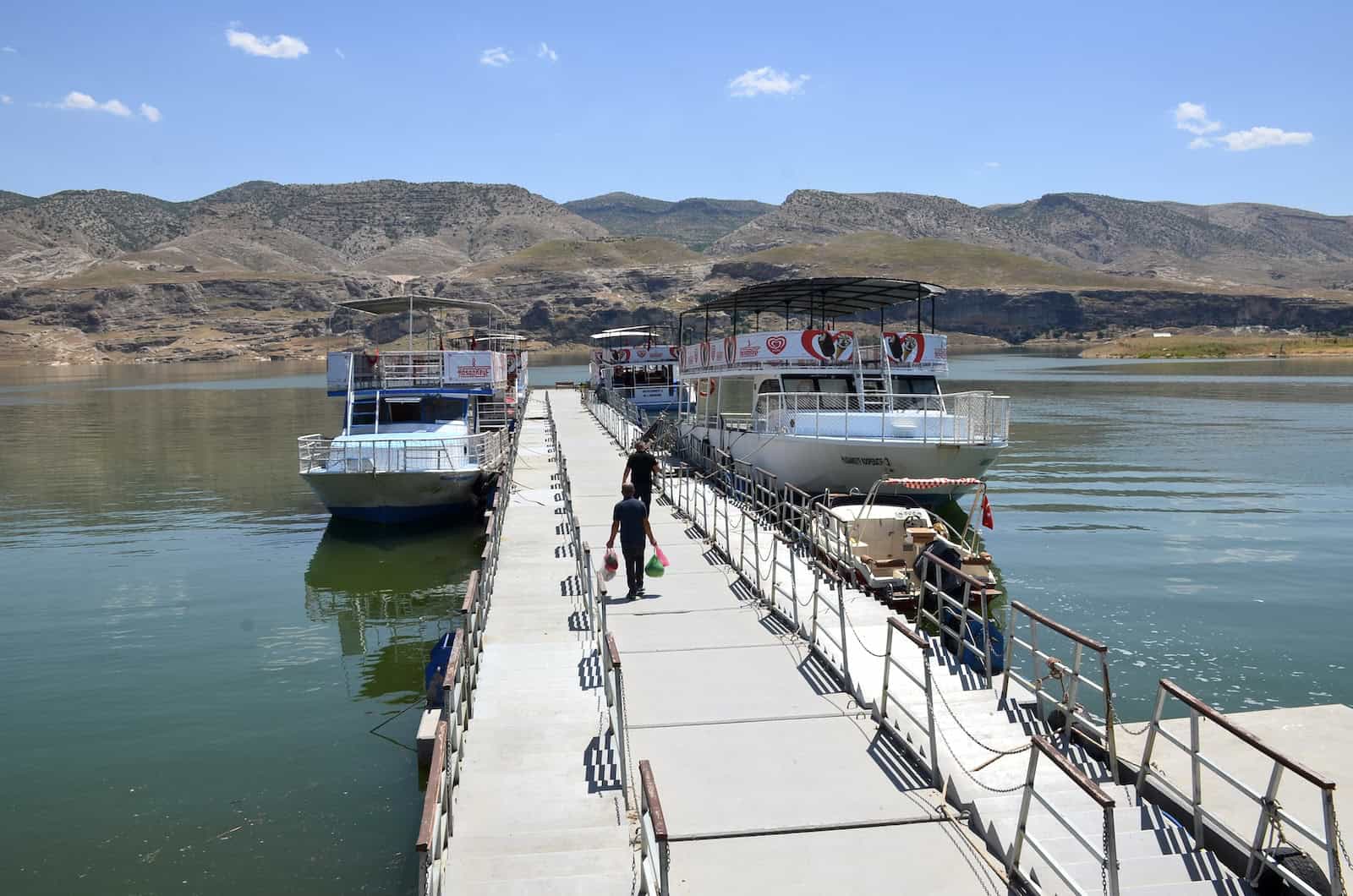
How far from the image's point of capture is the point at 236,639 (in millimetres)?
17438

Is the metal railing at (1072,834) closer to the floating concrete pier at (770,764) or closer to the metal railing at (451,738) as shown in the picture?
the floating concrete pier at (770,764)

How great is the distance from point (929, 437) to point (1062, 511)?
8.08 meters

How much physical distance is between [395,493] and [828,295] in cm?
1407

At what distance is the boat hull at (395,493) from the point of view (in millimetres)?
23750

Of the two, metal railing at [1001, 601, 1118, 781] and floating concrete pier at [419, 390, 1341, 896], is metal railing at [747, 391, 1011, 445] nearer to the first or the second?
floating concrete pier at [419, 390, 1341, 896]

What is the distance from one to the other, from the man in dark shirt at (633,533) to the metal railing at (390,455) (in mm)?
11728

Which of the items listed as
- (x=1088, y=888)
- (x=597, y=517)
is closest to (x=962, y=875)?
(x=1088, y=888)

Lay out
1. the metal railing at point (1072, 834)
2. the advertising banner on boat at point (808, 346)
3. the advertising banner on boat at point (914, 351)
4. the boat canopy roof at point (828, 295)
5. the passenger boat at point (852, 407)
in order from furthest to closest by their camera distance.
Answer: the boat canopy roof at point (828, 295), the advertising banner on boat at point (914, 351), the advertising banner on boat at point (808, 346), the passenger boat at point (852, 407), the metal railing at point (1072, 834)

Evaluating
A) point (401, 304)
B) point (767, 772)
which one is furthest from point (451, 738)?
point (401, 304)

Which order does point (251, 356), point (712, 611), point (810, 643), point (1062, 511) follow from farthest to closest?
point (251, 356) < point (1062, 511) < point (712, 611) < point (810, 643)

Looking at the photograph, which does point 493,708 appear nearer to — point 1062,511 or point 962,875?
point 962,875

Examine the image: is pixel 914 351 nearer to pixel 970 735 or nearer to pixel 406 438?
pixel 406 438

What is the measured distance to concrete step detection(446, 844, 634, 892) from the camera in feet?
22.5

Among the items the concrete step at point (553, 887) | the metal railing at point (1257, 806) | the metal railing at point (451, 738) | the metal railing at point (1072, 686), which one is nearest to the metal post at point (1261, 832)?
the metal railing at point (1257, 806)
